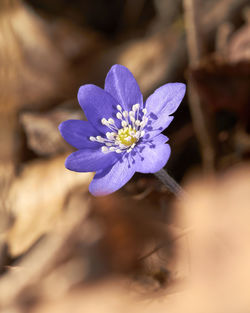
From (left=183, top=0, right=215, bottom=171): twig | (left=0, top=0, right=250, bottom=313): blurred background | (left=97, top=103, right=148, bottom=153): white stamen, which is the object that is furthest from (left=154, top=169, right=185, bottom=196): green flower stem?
(left=183, top=0, right=215, bottom=171): twig

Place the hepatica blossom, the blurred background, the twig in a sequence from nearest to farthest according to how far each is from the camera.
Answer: the blurred background, the hepatica blossom, the twig

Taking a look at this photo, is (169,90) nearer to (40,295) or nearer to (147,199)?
(147,199)

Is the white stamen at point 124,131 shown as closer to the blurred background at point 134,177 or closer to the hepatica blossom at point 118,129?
the hepatica blossom at point 118,129

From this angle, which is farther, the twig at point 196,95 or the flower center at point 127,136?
the twig at point 196,95

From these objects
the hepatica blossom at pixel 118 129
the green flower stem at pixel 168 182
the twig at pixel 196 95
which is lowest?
the green flower stem at pixel 168 182

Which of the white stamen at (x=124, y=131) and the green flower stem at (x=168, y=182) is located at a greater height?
the white stamen at (x=124, y=131)

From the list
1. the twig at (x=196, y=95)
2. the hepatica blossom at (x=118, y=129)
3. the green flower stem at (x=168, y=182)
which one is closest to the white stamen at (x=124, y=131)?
the hepatica blossom at (x=118, y=129)

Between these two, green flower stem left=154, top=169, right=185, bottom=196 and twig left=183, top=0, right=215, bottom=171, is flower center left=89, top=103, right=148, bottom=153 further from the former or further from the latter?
→ twig left=183, top=0, right=215, bottom=171
